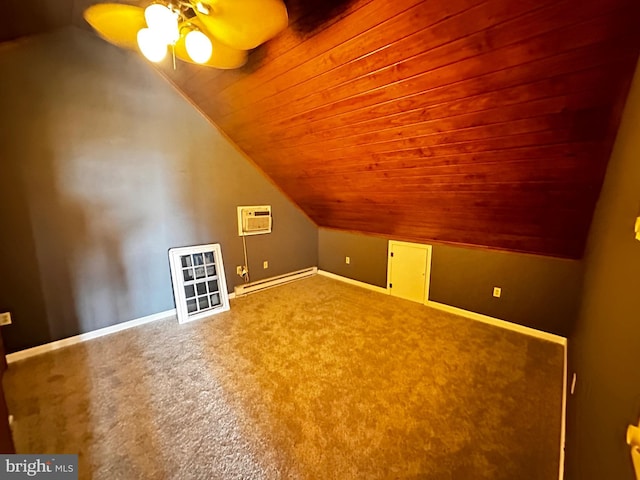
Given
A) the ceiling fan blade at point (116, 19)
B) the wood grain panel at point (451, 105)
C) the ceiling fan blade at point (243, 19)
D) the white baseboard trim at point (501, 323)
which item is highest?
the ceiling fan blade at point (116, 19)

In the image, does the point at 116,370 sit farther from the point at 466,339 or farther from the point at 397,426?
the point at 466,339

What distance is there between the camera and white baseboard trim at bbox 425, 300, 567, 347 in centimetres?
276

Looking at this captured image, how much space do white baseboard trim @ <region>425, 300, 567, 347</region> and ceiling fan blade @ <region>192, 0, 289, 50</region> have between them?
10.6ft

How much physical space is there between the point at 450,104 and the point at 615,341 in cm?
146

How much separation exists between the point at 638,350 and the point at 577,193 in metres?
1.73

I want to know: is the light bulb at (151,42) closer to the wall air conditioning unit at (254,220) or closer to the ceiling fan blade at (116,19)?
the ceiling fan blade at (116,19)

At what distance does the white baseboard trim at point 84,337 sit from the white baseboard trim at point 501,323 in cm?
318

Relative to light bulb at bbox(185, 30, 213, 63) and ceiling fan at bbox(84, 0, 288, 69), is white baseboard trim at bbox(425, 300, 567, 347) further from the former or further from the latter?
light bulb at bbox(185, 30, 213, 63)

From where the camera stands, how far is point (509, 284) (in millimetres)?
3006

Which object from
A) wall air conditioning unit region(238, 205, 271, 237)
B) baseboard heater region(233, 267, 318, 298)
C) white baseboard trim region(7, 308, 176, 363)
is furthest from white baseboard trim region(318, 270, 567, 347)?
white baseboard trim region(7, 308, 176, 363)

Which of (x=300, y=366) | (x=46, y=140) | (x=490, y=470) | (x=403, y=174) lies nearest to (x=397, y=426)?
(x=490, y=470)

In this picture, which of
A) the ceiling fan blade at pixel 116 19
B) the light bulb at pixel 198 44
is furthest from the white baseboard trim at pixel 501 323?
the ceiling fan blade at pixel 116 19

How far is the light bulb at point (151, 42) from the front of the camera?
1446mm

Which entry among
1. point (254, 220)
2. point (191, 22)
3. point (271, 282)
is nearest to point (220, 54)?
point (191, 22)
